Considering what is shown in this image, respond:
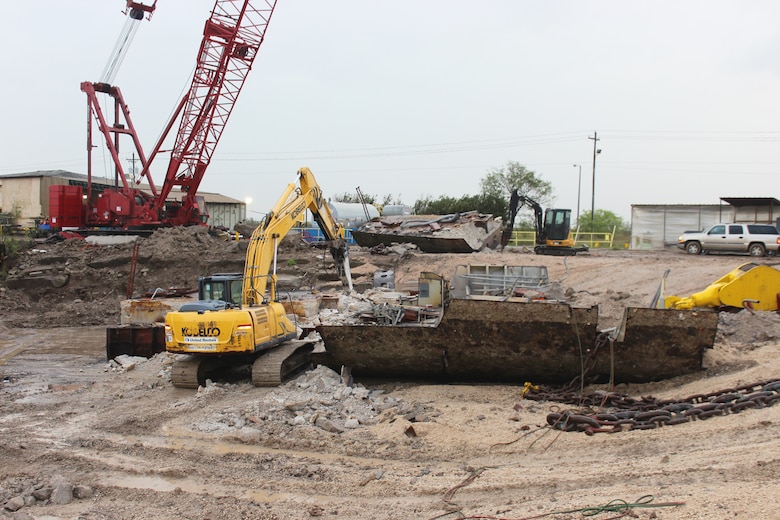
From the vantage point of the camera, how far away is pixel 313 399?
8.54 m

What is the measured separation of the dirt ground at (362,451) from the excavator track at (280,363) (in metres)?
0.27

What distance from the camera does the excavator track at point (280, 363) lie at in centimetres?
962

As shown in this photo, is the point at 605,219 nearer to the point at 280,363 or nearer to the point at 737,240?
the point at 737,240

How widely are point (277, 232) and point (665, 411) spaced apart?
671cm

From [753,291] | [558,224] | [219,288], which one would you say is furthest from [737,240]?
[219,288]

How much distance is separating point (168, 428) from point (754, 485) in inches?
250

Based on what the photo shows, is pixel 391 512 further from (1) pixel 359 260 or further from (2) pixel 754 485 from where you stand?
(1) pixel 359 260

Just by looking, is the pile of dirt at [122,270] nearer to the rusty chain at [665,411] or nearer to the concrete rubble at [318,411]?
the concrete rubble at [318,411]

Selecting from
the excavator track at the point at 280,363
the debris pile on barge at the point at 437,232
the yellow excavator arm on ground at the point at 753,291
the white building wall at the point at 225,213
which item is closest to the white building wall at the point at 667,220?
the debris pile on barge at the point at 437,232

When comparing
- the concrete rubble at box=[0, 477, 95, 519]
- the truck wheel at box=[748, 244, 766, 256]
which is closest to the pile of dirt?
the truck wheel at box=[748, 244, 766, 256]

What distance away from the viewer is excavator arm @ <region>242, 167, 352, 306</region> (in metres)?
10.4

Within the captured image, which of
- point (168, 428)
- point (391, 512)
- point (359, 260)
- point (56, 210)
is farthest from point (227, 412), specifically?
point (56, 210)

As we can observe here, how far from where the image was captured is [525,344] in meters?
8.66

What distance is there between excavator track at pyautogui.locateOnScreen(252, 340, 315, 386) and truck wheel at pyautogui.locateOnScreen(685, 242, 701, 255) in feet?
59.3
